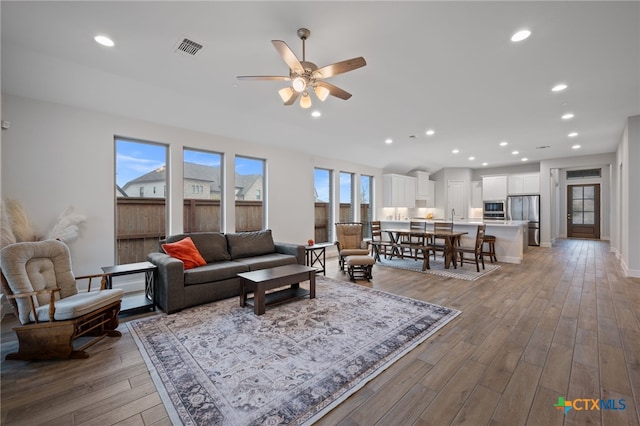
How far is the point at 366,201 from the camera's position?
846 centimetres

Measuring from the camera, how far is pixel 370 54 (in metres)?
2.89

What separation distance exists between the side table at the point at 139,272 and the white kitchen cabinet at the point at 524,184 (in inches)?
431

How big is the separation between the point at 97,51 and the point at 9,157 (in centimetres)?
176

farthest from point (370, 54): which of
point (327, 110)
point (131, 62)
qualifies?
point (131, 62)

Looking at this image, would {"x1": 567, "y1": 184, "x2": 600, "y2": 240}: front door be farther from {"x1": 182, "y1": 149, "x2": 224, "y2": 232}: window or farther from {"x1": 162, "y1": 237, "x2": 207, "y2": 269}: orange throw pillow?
{"x1": 162, "y1": 237, "x2": 207, "y2": 269}: orange throw pillow

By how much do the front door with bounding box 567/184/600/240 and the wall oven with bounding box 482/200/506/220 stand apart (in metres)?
3.92

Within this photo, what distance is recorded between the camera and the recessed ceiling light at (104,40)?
2.58 meters

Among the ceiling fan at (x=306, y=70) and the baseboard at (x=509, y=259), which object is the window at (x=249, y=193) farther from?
the baseboard at (x=509, y=259)

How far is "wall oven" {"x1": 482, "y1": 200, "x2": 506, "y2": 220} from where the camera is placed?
31.3 feet

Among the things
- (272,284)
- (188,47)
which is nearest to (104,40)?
(188,47)

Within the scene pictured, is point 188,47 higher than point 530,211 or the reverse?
higher

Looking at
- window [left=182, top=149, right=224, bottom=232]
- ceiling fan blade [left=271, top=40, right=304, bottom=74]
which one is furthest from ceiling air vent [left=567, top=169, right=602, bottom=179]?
window [left=182, top=149, right=224, bottom=232]

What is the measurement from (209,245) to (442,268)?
4575mm

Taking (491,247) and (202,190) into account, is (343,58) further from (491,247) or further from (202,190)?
(491,247)
